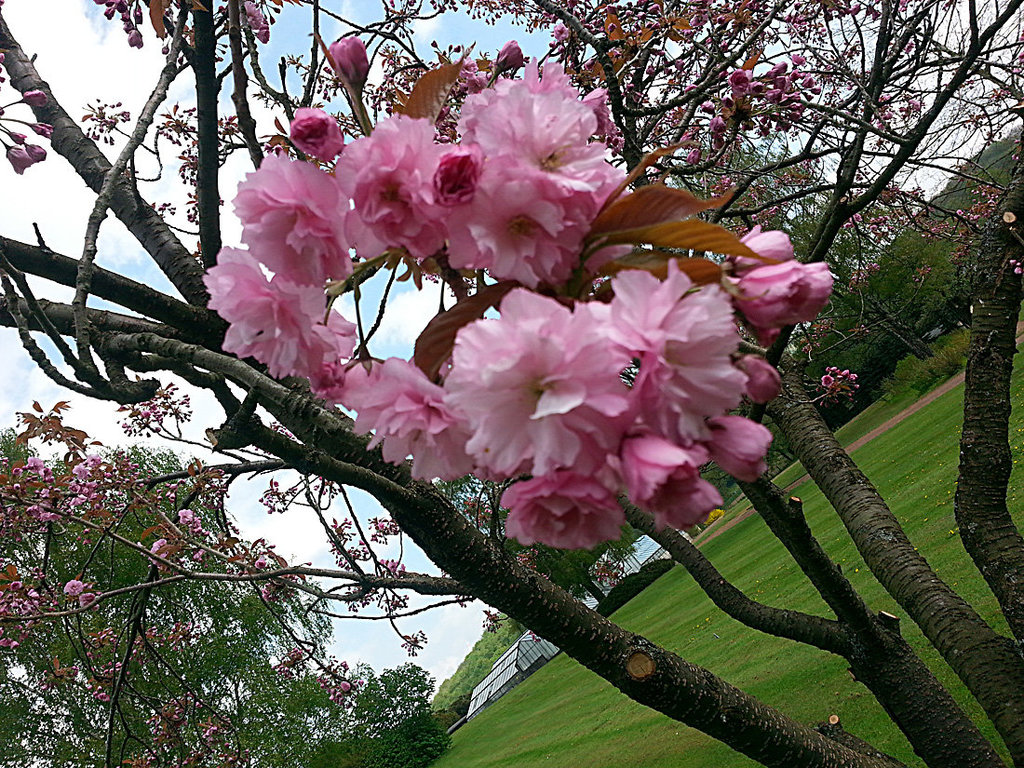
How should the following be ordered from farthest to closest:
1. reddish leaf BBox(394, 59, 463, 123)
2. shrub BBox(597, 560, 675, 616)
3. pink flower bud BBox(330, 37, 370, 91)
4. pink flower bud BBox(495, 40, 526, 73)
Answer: shrub BBox(597, 560, 675, 616)
pink flower bud BBox(495, 40, 526, 73)
pink flower bud BBox(330, 37, 370, 91)
reddish leaf BBox(394, 59, 463, 123)

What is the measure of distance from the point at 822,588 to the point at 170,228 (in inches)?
107

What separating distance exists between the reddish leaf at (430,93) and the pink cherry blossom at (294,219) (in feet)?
0.48

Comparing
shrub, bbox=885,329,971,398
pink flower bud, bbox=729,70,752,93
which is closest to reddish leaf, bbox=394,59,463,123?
pink flower bud, bbox=729,70,752,93

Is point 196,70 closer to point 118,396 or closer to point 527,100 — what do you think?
point 118,396

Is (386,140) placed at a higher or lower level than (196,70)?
lower

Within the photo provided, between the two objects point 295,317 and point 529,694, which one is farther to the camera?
point 529,694

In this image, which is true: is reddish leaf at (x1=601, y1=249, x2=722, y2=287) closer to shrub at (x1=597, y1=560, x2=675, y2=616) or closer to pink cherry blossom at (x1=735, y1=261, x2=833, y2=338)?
pink cherry blossom at (x1=735, y1=261, x2=833, y2=338)

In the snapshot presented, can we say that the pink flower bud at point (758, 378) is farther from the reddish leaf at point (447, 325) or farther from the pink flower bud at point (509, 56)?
the pink flower bud at point (509, 56)

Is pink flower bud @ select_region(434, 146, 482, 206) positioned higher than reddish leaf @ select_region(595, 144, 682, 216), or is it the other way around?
pink flower bud @ select_region(434, 146, 482, 206)

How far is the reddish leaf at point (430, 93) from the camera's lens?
68cm

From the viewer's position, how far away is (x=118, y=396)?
64.4 inches

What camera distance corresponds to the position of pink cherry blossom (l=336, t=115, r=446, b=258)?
55cm

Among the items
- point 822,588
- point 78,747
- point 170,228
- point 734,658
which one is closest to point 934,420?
point 734,658

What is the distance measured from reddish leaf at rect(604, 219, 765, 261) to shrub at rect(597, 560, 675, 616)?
20659 millimetres
